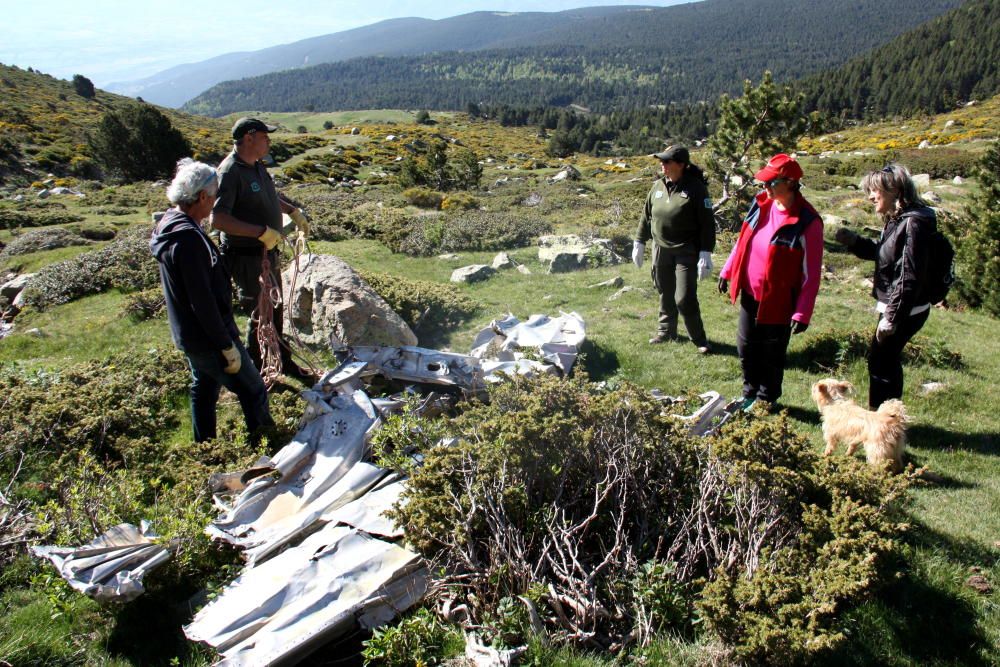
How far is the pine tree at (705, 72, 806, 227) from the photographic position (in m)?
16.1

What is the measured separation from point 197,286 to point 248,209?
1467mm

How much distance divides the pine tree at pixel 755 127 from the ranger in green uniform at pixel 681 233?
10.9m

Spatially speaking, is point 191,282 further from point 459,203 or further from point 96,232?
point 459,203

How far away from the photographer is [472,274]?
10336 mm

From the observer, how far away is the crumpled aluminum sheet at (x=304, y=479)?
11.2 ft

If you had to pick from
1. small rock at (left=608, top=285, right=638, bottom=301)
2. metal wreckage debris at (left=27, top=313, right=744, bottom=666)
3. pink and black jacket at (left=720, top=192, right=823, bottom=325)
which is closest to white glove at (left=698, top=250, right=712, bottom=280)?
pink and black jacket at (left=720, top=192, right=823, bottom=325)

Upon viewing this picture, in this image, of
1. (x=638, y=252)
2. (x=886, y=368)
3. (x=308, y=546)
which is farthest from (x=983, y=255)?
(x=308, y=546)

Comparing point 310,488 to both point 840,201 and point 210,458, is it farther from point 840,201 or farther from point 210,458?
point 840,201

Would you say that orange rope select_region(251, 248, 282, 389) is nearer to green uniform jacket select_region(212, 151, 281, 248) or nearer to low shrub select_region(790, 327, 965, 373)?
green uniform jacket select_region(212, 151, 281, 248)

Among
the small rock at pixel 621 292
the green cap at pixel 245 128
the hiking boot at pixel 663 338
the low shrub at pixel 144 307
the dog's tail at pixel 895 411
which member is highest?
the green cap at pixel 245 128

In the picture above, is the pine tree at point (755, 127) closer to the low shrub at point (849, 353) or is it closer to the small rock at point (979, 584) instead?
the low shrub at point (849, 353)

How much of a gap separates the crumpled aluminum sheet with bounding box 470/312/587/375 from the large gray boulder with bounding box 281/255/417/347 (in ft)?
3.26

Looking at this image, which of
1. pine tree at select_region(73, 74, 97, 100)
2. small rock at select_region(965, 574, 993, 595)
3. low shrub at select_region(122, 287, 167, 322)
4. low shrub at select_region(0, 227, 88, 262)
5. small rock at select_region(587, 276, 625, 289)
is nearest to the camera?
small rock at select_region(965, 574, 993, 595)

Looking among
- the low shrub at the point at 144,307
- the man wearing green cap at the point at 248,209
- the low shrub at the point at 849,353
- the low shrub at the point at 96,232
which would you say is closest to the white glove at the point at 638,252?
the low shrub at the point at 849,353
